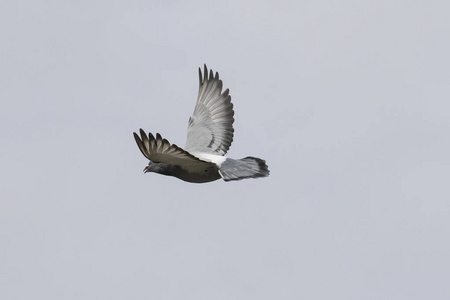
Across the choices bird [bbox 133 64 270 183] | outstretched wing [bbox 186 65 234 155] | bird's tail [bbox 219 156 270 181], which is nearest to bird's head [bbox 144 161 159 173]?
bird [bbox 133 64 270 183]

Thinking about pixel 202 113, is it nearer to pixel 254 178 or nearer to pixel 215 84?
pixel 215 84

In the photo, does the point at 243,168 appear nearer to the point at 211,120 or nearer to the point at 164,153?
the point at 164,153

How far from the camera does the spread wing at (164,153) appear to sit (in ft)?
77.6

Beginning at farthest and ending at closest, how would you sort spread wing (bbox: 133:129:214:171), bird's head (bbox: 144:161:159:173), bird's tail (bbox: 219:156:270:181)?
bird's head (bbox: 144:161:159:173) < bird's tail (bbox: 219:156:270:181) < spread wing (bbox: 133:129:214:171)


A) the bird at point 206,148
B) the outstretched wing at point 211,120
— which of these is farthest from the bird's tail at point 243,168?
the outstretched wing at point 211,120

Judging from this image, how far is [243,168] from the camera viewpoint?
25.9 m

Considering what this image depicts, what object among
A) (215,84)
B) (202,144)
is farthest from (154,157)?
(215,84)

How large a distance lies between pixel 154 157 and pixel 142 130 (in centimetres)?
130

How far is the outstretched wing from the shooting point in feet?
93.3

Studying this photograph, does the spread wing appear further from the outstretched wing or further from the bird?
the outstretched wing

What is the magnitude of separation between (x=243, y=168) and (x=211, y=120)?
4.04m

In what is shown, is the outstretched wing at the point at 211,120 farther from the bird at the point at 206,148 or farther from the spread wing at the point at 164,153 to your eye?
the spread wing at the point at 164,153

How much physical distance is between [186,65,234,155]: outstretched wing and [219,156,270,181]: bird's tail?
1.49m

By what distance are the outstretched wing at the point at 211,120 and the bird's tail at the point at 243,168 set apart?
149 cm
